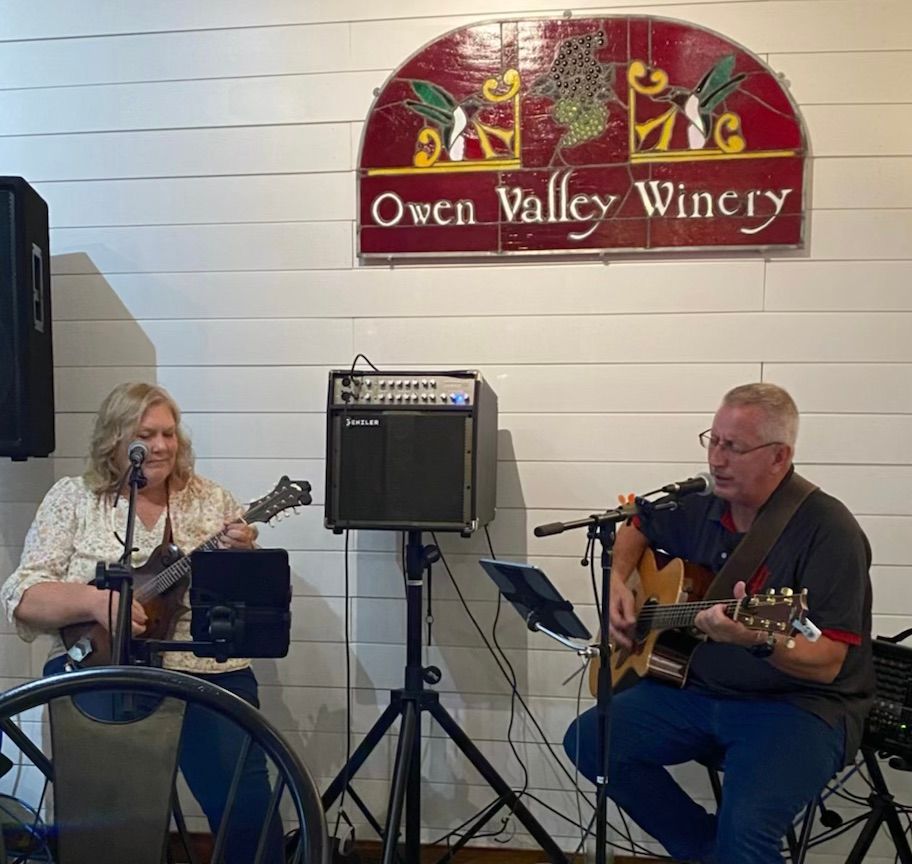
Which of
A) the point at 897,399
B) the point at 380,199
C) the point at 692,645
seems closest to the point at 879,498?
the point at 897,399

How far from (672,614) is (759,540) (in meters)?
0.26

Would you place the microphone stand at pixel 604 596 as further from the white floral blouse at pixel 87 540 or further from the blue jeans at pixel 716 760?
the white floral blouse at pixel 87 540

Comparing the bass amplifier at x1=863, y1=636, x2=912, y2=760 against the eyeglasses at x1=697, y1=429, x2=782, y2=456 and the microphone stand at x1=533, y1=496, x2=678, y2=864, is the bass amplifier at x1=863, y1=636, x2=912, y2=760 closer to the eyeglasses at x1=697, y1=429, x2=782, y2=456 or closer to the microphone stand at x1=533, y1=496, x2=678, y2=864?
the eyeglasses at x1=697, y1=429, x2=782, y2=456

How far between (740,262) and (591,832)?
64.3 inches

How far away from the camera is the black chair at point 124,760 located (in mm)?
994

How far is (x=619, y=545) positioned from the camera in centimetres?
220

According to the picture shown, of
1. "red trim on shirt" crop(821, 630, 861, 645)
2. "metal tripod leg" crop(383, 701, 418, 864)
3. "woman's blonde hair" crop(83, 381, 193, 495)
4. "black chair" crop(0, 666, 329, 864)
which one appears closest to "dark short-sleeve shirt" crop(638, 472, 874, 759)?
"red trim on shirt" crop(821, 630, 861, 645)

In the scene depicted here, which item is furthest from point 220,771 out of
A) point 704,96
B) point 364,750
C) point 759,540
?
point 704,96

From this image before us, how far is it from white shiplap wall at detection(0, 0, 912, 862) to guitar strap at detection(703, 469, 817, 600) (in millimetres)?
414

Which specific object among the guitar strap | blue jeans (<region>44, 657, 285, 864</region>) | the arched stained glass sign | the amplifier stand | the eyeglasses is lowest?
the amplifier stand

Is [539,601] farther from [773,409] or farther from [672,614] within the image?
[773,409]

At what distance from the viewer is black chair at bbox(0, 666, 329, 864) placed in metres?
0.99

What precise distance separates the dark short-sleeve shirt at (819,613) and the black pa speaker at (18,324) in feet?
5.91

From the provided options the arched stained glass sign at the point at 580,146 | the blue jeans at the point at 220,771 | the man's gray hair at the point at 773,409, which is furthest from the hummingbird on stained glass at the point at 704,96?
the blue jeans at the point at 220,771
